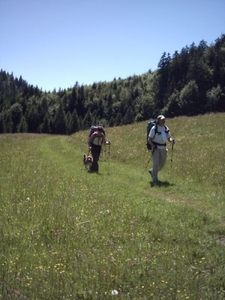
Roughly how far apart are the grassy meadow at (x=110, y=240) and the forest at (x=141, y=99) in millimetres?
66276

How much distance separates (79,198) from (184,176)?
632 cm

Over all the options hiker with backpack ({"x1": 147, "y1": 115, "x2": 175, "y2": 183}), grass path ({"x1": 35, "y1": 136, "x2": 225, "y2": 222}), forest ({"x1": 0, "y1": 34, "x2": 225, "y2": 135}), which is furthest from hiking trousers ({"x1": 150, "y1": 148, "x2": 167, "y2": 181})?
forest ({"x1": 0, "y1": 34, "x2": 225, "y2": 135})

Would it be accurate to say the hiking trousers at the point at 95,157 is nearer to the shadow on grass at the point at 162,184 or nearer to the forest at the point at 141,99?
the shadow on grass at the point at 162,184

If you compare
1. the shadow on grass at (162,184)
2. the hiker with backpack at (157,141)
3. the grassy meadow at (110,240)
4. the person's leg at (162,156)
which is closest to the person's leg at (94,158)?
the grassy meadow at (110,240)

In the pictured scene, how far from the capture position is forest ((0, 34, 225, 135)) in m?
88.8

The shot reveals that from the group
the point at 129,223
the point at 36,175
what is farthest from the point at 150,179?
the point at 129,223

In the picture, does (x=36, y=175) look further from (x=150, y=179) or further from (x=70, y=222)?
(x=70, y=222)

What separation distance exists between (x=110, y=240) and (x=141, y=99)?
12673 cm

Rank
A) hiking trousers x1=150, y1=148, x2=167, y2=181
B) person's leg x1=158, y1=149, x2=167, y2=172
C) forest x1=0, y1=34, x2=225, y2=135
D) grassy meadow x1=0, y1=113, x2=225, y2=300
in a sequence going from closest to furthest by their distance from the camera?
grassy meadow x1=0, y1=113, x2=225, y2=300 → hiking trousers x1=150, y1=148, x2=167, y2=181 → person's leg x1=158, y1=149, x2=167, y2=172 → forest x1=0, y1=34, x2=225, y2=135

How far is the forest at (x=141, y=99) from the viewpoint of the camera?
8875 centimetres

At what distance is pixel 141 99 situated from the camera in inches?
5167

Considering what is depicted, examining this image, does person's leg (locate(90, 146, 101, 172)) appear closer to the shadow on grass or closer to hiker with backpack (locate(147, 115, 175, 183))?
hiker with backpack (locate(147, 115, 175, 183))

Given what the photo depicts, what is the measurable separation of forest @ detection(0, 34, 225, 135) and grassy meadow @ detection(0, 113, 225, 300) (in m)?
66.3

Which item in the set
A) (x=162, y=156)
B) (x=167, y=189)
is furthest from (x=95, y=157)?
(x=167, y=189)
